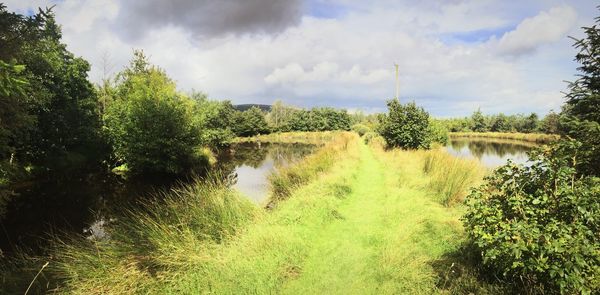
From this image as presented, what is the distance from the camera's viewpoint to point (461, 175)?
→ 40.1 feet

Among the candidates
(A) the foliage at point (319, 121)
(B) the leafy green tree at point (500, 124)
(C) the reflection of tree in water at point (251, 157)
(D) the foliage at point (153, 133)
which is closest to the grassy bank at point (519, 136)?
(B) the leafy green tree at point (500, 124)

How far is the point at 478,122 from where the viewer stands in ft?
327

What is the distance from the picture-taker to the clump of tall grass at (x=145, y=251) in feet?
19.0

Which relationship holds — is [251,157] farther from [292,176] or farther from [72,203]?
[292,176]

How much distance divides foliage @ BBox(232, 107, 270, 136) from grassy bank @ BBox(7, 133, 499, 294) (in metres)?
60.2

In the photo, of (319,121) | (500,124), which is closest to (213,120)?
(319,121)

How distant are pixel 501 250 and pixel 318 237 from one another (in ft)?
14.9

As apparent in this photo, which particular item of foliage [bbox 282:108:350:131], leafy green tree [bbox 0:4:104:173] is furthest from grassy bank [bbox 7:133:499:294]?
foliage [bbox 282:108:350:131]

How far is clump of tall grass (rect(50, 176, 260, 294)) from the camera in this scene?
19.0 feet

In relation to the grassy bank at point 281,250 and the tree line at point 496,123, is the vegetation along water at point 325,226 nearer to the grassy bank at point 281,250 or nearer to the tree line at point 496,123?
the grassy bank at point 281,250

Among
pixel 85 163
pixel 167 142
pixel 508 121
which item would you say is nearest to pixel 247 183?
pixel 167 142

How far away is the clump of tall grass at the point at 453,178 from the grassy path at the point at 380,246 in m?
0.61

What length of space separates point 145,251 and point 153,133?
17.7 metres

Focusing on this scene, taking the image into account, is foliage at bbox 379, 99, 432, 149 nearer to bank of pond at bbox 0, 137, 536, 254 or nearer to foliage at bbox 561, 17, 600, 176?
bank of pond at bbox 0, 137, 536, 254
